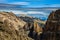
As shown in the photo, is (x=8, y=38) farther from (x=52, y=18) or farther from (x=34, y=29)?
(x=34, y=29)

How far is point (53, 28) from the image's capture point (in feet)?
243

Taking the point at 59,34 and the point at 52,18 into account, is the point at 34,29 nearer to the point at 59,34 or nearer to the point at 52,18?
the point at 52,18

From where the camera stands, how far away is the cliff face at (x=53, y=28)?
68.1 meters

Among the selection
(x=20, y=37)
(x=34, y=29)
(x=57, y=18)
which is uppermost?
(x=20, y=37)

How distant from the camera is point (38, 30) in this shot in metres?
89.4

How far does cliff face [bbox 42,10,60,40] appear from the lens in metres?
68.1

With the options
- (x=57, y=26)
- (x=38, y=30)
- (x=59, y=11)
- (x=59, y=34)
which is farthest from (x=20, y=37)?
(x=38, y=30)

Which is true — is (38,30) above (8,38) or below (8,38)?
below

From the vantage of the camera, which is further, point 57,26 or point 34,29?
point 34,29

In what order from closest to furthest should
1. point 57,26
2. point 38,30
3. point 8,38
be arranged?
point 8,38 → point 57,26 → point 38,30

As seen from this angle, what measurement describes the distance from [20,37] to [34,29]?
249 feet

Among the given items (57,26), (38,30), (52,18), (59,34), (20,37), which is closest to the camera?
(20,37)

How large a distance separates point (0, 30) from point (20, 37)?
146cm

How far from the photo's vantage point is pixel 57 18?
74188 mm
